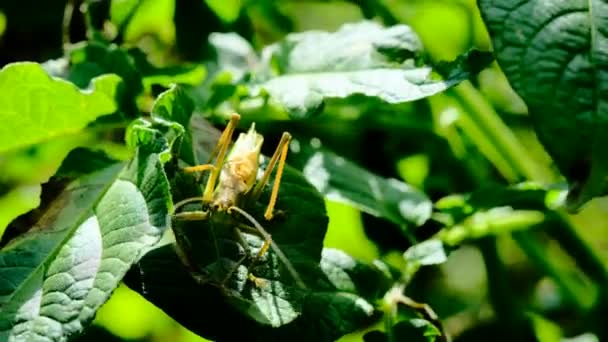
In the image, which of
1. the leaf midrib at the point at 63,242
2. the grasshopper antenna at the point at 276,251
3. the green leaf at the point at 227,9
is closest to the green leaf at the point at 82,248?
the leaf midrib at the point at 63,242

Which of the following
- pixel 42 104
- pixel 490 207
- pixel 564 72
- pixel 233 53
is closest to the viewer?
pixel 564 72

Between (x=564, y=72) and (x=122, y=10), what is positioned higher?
(x=564, y=72)

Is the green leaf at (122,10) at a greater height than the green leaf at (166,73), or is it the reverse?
the green leaf at (122,10)

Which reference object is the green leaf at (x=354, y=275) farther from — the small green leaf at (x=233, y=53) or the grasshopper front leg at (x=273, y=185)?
the small green leaf at (x=233, y=53)

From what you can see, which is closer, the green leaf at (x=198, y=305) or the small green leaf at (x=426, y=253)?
the green leaf at (x=198, y=305)

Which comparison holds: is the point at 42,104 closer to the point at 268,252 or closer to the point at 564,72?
the point at 268,252

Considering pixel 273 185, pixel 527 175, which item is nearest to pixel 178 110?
pixel 273 185

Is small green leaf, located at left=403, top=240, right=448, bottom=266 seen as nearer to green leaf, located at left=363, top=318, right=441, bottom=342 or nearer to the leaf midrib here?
green leaf, located at left=363, top=318, right=441, bottom=342
